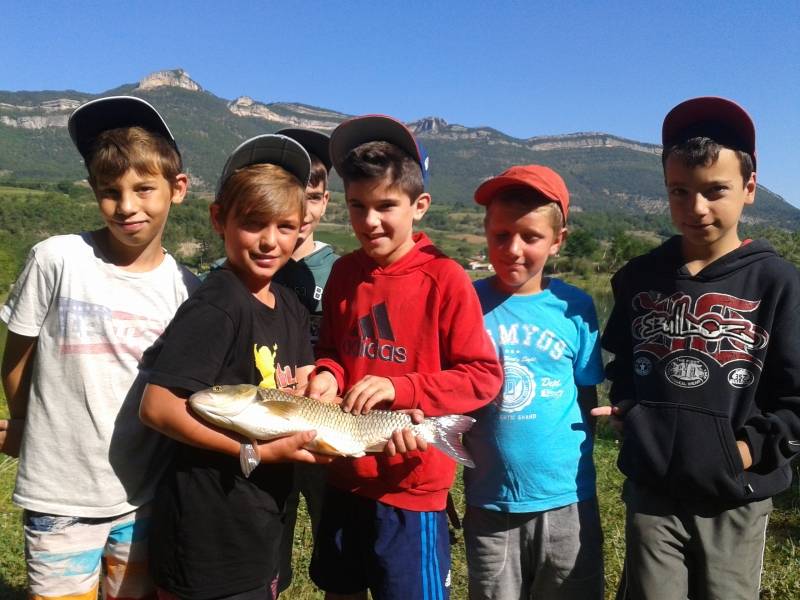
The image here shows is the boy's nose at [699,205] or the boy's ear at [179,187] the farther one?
the boy's ear at [179,187]

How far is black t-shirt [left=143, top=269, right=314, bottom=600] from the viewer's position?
2459 millimetres

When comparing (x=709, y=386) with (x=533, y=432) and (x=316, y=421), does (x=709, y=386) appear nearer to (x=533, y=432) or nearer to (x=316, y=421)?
(x=533, y=432)

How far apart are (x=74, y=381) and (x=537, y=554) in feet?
7.22

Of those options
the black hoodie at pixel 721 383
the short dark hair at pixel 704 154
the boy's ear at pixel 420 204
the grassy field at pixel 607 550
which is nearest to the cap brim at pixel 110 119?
the boy's ear at pixel 420 204

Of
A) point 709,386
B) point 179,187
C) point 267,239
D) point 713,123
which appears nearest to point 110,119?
point 179,187

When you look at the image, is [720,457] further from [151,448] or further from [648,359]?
[151,448]

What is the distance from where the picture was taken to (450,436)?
2658mm

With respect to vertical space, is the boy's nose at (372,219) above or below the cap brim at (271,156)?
below

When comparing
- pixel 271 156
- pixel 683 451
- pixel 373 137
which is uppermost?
pixel 373 137

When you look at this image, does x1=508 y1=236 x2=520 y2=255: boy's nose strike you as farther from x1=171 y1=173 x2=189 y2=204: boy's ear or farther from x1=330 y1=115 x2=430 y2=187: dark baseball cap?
x1=171 y1=173 x2=189 y2=204: boy's ear

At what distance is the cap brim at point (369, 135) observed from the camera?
293cm

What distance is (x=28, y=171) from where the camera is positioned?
152 metres

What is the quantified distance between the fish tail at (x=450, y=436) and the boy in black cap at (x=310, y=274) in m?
1.03

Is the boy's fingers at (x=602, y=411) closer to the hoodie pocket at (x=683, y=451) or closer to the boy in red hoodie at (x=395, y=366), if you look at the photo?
the hoodie pocket at (x=683, y=451)
